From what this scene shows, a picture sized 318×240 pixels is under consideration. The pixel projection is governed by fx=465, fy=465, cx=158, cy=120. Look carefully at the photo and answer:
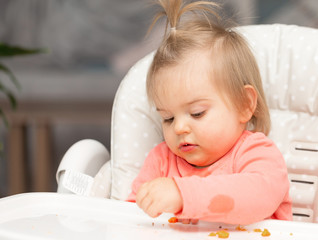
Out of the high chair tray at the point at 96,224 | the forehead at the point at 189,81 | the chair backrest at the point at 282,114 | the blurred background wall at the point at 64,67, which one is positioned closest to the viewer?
the high chair tray at the point at 96,224

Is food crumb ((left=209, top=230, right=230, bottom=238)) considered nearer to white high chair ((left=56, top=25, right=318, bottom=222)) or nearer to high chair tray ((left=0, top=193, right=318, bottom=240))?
high chair tray ((left=0, top=193, right=318, bottom=240))

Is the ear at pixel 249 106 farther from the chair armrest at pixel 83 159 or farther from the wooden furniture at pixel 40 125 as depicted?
the wooden furniture at pixel 40 125

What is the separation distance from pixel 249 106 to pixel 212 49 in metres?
0.14

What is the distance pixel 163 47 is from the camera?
92cm

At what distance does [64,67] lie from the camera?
226cm

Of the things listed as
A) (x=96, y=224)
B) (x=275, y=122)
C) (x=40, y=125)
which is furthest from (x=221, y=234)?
(x=40, y=125)

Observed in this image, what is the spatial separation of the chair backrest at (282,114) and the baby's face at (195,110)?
196 millimetres

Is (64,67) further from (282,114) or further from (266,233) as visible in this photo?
(266,233)

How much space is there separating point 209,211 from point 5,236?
11.9 inches

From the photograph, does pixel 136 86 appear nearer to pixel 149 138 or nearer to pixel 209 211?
pixel 149 138

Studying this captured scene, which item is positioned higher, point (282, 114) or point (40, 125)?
point (282, 114)

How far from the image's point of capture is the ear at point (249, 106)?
921 millimetres

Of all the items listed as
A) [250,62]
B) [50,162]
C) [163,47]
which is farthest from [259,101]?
[50,162]

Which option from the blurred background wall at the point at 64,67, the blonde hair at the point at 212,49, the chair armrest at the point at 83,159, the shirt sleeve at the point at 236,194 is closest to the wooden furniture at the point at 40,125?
the blurred background wall at the point at 64,67
